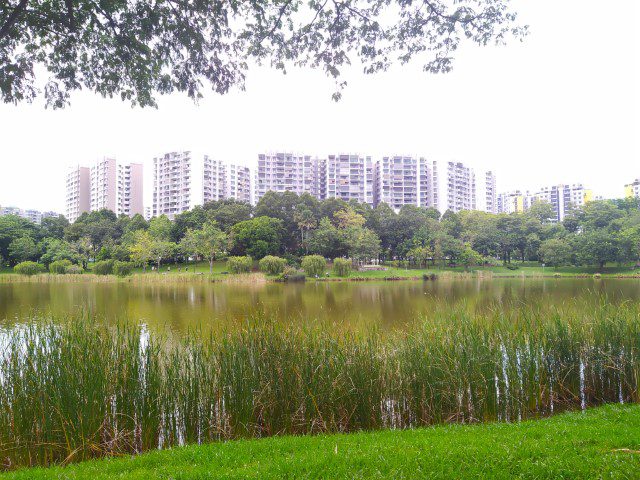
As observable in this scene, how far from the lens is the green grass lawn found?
270 centimetres

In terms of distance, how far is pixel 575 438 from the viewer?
3.24 meters

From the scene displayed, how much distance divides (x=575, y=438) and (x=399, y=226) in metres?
46.7

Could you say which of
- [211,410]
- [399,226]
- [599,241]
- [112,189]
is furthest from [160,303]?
[112,189]

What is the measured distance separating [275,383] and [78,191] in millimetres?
106488

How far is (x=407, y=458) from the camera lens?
2.89m

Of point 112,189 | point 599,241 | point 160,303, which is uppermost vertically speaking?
point 112,189

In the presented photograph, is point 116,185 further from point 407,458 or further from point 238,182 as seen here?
point 407,458

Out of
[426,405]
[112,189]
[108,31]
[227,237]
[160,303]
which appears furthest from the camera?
[112,189]

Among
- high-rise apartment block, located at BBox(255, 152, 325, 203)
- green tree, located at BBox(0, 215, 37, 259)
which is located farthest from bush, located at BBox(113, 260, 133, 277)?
high-rise apartment block, located at BBox(255, 152, 325, 203)

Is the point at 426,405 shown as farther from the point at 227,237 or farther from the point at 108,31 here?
the point at 227,237

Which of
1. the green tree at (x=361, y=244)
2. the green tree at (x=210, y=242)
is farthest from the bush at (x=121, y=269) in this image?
the green tree at (x=361, y=244)

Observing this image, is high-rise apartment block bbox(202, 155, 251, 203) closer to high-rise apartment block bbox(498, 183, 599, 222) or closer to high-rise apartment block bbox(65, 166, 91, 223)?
high-rise apartment block bbox(65, 166, 91, 223)

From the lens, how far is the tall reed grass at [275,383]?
375 cm

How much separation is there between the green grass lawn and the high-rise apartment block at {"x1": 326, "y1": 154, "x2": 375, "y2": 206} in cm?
8152
